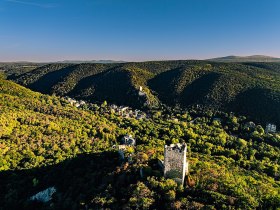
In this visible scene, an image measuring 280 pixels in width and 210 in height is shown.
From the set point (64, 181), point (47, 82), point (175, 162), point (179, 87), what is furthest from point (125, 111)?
point (47, 82)

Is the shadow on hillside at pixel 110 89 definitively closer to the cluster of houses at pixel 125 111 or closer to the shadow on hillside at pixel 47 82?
the cluster of houses at pixel 125 111

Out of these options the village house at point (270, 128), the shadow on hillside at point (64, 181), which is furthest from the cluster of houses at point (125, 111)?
the shadow on hillside at point (64, 181)

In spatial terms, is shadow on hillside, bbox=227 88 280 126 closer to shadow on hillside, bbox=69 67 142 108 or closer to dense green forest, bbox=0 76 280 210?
dense green forest, bbox=0 76 280 210

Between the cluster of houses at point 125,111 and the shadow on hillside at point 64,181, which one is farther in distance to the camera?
the cluster of houses at point 125,111

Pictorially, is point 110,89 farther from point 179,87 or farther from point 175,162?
point 175,162

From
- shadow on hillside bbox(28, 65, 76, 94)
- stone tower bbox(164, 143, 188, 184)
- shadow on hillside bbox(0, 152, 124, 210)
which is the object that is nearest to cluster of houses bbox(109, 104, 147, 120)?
shadow on hillside bbox(28, 65, 76, 94)

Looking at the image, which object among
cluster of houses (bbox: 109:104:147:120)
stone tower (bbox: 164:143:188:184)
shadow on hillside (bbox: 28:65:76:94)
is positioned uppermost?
stone tower (bbox: 164:143:188:184)
